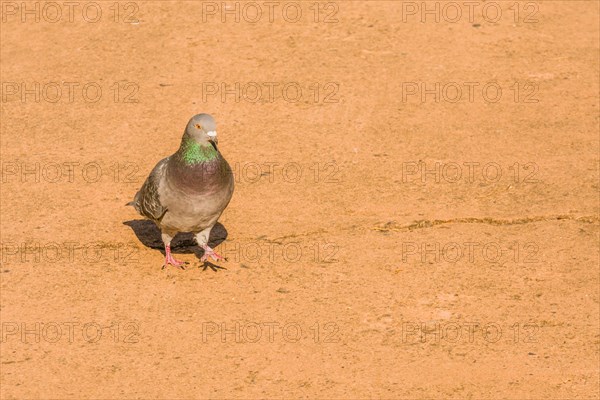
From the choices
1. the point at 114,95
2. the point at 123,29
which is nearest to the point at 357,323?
the point at 114,95

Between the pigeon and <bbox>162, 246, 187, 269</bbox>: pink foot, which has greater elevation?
the pigeon

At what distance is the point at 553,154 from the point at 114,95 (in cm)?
488

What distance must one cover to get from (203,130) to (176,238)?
61.4 inches

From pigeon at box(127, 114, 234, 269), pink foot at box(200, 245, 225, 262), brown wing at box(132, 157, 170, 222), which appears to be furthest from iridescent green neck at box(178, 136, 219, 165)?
pink foot at box(200, 245, 225, 262)

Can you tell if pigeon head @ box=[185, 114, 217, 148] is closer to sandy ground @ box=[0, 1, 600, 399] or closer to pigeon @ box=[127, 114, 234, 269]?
pigeon @ box=[127, 114, 234, 269]

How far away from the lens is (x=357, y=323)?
825 cm

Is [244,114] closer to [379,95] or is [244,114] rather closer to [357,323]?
[379,95]

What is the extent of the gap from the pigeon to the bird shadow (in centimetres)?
64

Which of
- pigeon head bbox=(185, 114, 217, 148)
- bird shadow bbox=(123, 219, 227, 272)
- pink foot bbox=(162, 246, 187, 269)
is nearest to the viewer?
pigeon head bbox=(185, 114, 217, 148)

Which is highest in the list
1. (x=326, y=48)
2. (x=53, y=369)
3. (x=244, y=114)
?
(x=326, y=48)

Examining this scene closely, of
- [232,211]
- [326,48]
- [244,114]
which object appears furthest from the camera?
[326,48]

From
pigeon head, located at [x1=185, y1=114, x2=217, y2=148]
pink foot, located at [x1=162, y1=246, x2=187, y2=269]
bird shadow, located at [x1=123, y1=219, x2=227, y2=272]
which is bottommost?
pink foot, located at [x1=162, y1=246, x2=187, y2=269]

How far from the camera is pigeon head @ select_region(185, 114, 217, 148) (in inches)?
328

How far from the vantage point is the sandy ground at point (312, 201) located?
25.7 ft
